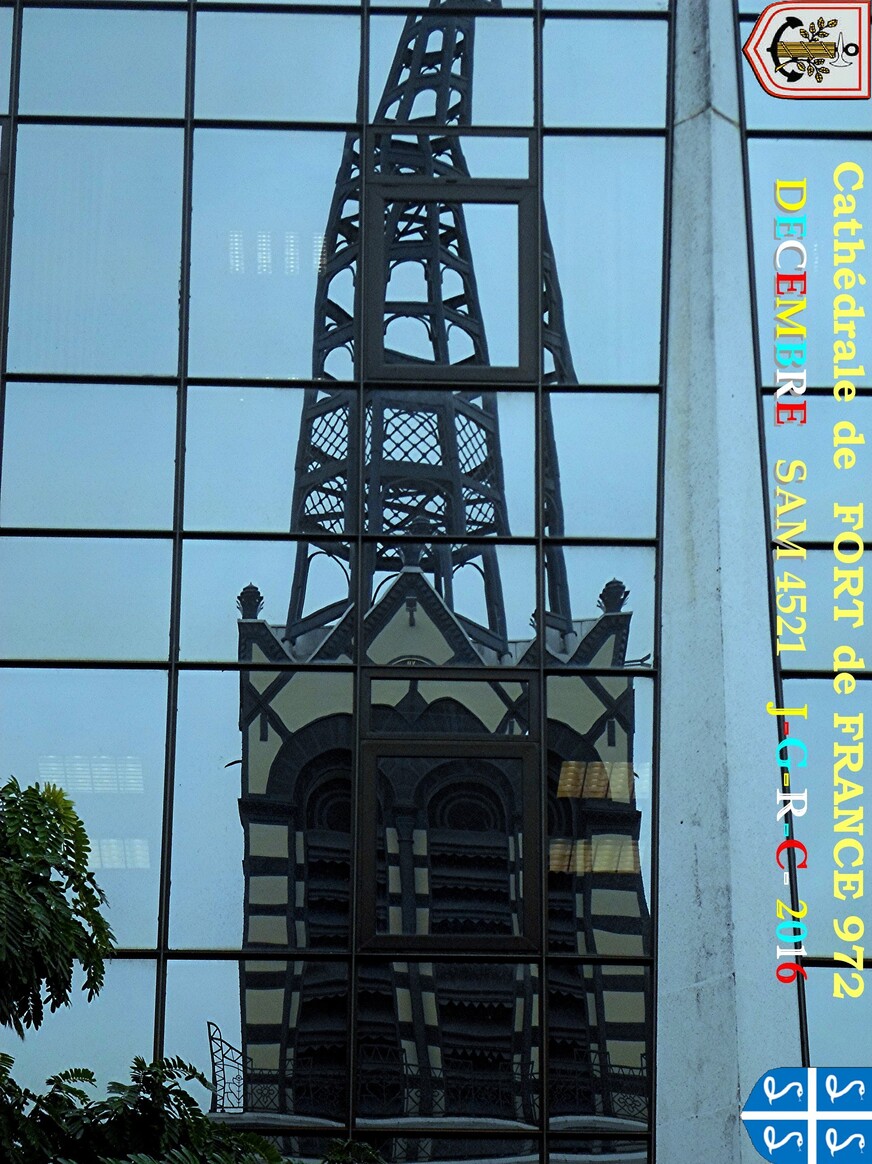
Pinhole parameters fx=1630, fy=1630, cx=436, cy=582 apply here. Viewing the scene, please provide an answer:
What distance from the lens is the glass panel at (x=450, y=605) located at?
39.4 ft

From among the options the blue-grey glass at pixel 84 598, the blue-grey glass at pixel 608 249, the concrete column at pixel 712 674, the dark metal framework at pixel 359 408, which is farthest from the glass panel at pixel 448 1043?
the blue-grey glass at pixel 608 249

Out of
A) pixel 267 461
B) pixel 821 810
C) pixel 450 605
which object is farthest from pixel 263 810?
pixel 821 810

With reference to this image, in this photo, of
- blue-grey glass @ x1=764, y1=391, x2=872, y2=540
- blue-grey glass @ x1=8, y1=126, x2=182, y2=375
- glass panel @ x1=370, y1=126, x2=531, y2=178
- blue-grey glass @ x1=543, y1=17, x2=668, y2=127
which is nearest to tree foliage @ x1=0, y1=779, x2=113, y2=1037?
blue-grey glass @ x1=8, y1=126, x2=182, y2=375

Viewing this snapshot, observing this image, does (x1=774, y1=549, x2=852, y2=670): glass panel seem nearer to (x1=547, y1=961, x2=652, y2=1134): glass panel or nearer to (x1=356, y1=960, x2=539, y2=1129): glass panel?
(x1=547, y1=961, x2=652, y2=1134): glass panel

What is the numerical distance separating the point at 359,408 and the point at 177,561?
1.80 metres

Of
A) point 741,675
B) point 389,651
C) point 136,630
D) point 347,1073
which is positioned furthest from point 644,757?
point 136,630

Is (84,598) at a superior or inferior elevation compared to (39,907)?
superior

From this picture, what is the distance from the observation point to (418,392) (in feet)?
41.0

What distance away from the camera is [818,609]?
39.9 ft

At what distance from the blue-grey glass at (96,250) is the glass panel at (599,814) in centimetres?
409

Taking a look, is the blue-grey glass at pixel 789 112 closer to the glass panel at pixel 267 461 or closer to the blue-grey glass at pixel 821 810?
the glass panel at pixel 267 461

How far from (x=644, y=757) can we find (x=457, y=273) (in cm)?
401

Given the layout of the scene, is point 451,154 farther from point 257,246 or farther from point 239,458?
point 239,458

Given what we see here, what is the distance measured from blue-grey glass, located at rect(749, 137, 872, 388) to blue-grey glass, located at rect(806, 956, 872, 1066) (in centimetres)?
443
